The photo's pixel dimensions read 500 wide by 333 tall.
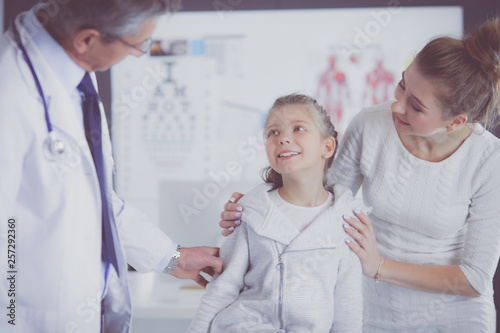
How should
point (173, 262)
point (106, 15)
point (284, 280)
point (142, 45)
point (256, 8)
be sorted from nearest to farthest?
point (106, 15) < point (142, 45) < point (284, 280) < point (173, 262) < point (256, 8)

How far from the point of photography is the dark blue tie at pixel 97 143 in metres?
1.26

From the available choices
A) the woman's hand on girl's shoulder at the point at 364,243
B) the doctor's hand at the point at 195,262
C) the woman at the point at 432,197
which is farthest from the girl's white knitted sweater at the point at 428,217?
the doctor's hand at the point at 195,262

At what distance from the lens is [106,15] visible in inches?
42.9

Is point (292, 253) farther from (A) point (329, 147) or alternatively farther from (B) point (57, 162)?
(B) point (57, 162)

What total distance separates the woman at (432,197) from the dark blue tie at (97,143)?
42 cm

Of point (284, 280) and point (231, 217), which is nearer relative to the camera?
point (284, 280)

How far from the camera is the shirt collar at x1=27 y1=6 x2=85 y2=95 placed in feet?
3.83

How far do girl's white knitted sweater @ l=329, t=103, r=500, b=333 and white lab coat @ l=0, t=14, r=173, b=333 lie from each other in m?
0.91

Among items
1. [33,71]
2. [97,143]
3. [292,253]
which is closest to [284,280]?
[292,253]

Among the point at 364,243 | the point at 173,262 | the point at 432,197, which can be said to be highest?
the point at 432,197

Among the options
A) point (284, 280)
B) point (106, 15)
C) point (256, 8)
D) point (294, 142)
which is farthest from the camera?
point (256, 8)

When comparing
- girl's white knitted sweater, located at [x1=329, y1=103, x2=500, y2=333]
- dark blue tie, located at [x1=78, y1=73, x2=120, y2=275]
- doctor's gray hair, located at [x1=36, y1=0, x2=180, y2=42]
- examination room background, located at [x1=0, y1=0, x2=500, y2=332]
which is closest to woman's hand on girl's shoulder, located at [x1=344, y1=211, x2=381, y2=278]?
girl's white knitted sweater, located at [x1=329, y1=103, x2=500, y2=333]

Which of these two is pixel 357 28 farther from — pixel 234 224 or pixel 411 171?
pixel 234 224

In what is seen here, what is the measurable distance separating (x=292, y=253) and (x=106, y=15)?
0.83 metres
